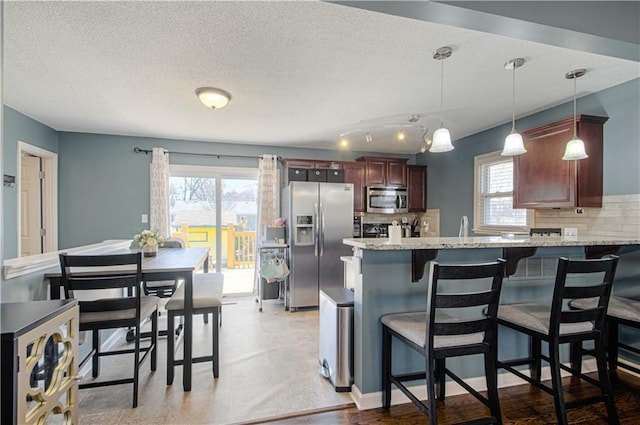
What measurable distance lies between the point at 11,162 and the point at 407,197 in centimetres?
520

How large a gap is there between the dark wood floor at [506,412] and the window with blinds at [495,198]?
1.93 m

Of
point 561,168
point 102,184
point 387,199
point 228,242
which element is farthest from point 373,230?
point 102,184

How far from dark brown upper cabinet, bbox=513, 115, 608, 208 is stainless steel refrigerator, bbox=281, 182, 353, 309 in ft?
7.09

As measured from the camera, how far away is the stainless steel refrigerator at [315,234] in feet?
14.1

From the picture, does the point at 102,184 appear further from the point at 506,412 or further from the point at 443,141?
the point at 506,412

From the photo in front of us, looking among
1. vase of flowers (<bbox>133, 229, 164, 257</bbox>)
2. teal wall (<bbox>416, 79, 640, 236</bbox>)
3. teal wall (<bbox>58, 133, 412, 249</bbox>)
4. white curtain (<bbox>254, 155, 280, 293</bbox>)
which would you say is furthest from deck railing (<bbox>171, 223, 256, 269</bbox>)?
teal wall (<bbox>416, 79, 640, 236</bbox>)

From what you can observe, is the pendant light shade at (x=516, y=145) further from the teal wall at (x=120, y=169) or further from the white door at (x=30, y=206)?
the white door at (x=30, y=206)

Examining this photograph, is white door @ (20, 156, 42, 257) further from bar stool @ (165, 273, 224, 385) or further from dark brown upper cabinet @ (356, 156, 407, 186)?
dark brown upper cabinet @ (356, 156, 407, 186)

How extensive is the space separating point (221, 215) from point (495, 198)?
13.0 feet

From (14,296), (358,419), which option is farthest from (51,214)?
(358,419)

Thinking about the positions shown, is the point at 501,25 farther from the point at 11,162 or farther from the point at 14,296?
the point at 11,162

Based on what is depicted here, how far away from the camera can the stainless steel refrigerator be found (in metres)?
4.31

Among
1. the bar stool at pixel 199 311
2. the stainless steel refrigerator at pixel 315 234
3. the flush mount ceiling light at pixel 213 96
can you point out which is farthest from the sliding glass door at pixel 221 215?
the bar stool at pixel 199 311

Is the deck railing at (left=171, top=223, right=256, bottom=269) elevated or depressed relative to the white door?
depressed
